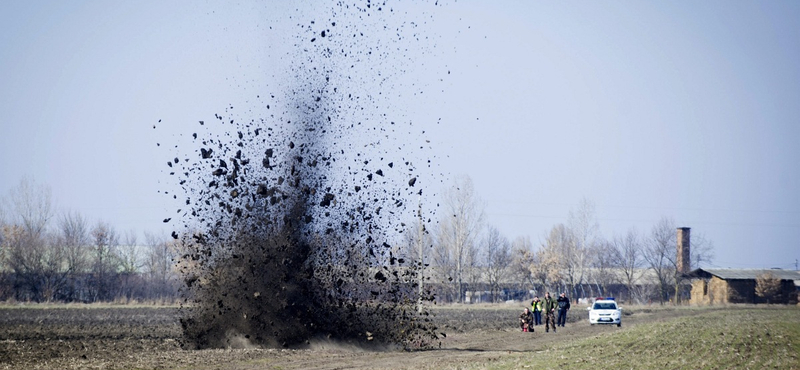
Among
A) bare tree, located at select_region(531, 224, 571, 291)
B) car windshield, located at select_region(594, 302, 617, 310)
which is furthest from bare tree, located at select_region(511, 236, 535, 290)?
car windshield, located at select_region(594, 302, 617, 310)

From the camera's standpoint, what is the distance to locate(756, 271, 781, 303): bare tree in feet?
344

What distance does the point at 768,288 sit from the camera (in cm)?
10506

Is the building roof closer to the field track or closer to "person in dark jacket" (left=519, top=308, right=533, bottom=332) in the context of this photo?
"person in dark jacket" (left=519, top=308, right=533, bottom=332)

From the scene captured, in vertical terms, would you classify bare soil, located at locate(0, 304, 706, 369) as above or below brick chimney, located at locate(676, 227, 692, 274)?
below

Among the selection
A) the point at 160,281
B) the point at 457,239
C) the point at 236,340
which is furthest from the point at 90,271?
the point at 236,340

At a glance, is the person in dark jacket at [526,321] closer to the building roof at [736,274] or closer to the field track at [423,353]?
the field track at [423,353]

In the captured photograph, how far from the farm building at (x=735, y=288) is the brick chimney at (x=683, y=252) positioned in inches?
437

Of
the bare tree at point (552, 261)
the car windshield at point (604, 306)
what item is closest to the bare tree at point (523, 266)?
the bare tree at point (552, 261)

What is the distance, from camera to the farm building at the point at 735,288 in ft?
343

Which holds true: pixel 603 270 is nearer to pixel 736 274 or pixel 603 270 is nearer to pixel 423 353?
pixel 736 274

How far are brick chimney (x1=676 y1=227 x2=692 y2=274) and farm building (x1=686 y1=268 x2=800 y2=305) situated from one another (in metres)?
11.1

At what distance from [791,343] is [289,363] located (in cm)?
1864

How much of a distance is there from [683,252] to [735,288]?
19.4 meters

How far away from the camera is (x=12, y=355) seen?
76.6 ft
